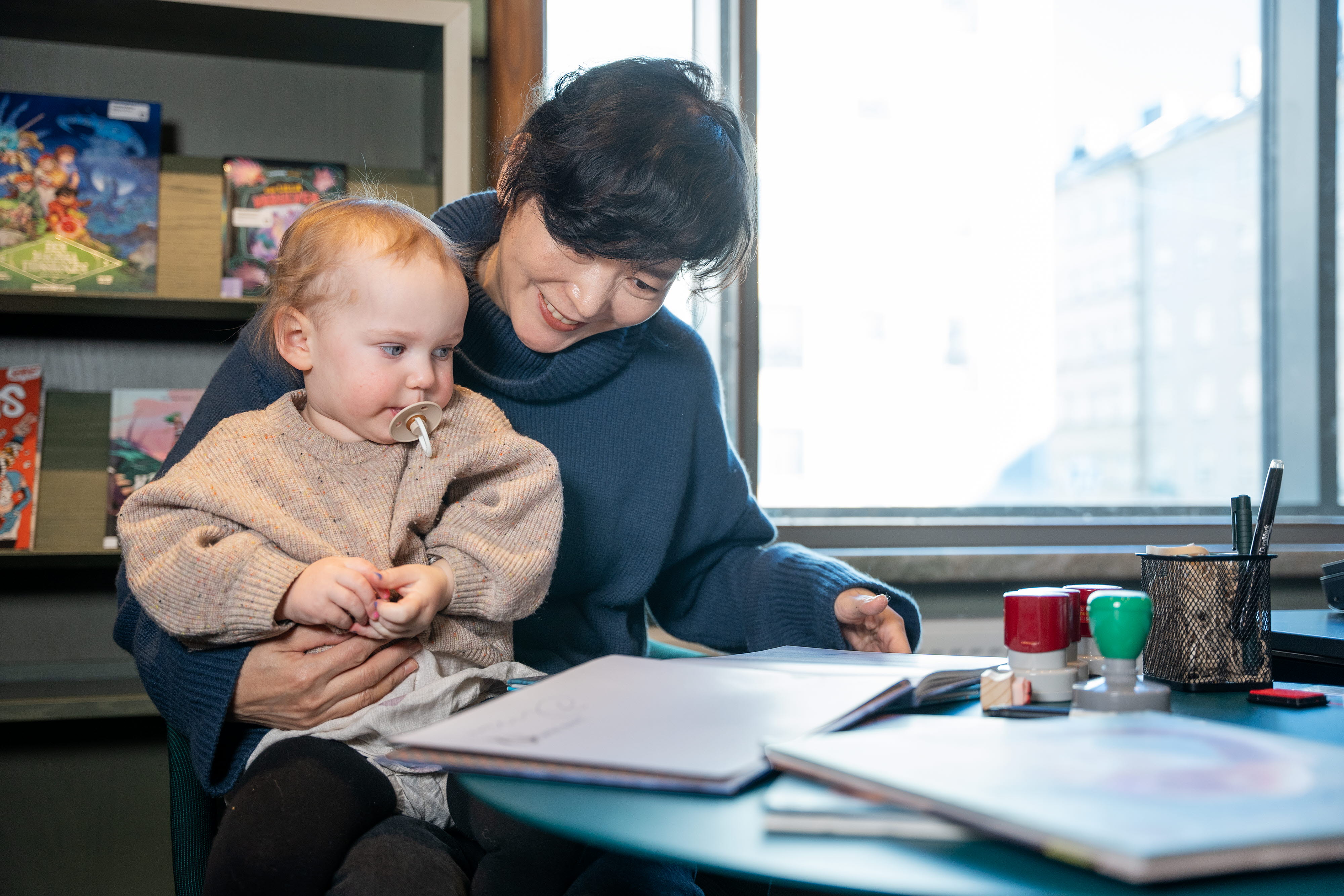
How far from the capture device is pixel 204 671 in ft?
3.17

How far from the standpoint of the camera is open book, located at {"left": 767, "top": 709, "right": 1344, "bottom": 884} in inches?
16.1

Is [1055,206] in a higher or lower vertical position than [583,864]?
higher

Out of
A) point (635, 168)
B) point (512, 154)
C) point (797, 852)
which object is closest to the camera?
point (797, 852)

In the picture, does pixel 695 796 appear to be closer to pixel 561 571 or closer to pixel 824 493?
pixel 561 571

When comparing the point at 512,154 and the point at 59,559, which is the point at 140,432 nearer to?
the point at 59,559

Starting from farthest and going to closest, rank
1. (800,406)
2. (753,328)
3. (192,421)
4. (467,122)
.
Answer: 1. (800,406)
2. (753,328)
3. (467,122)
4. (192,421)

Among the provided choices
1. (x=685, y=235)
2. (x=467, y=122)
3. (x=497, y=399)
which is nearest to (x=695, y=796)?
(x=685, y=235)

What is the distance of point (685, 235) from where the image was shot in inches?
47.0

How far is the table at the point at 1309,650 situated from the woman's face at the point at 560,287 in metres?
0.75

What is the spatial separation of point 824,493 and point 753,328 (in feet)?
1.53

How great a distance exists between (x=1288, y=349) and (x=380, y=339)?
2.52m

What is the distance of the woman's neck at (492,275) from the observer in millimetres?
1331

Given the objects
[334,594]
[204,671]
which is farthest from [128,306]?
[334,594]

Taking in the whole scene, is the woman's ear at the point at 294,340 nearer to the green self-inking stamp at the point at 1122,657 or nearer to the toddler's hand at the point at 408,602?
the toddler's hand at the point at 408,602
